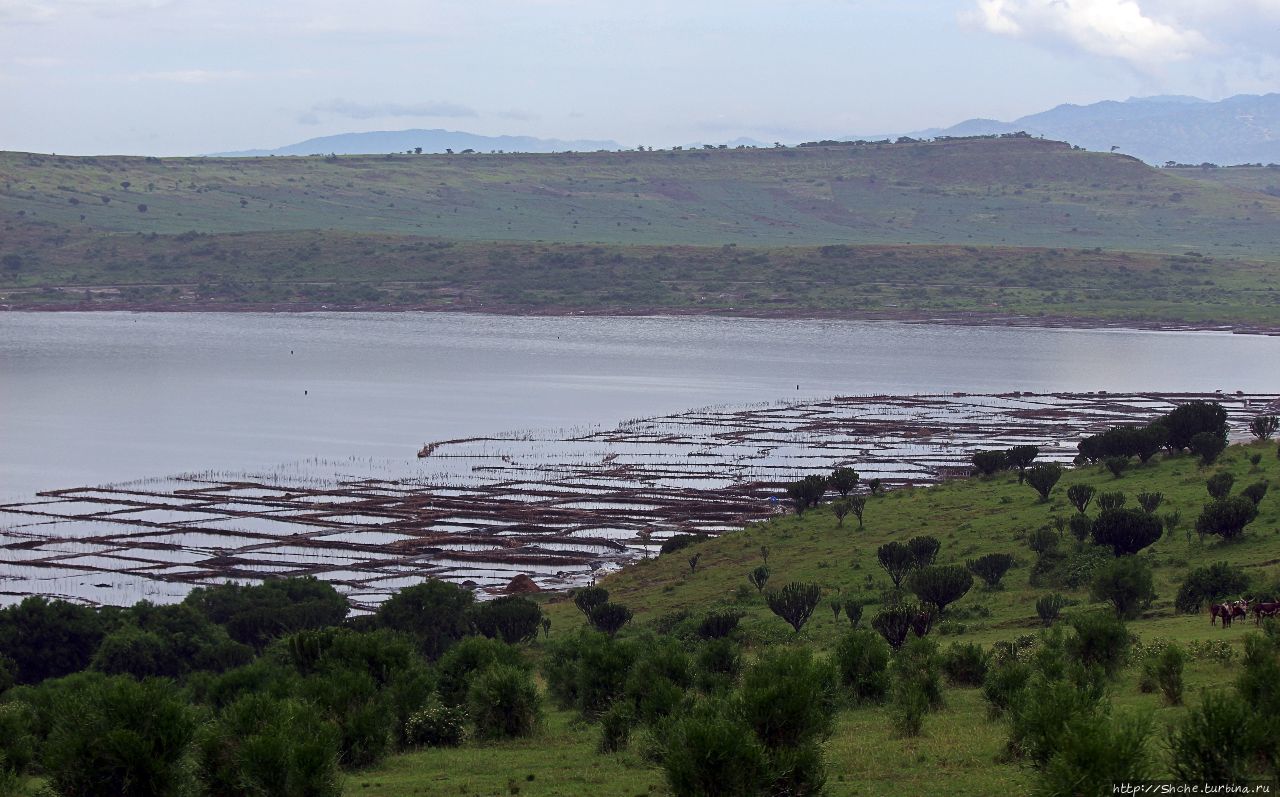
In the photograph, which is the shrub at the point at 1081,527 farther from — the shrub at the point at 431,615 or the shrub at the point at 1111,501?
the shrub at the point at 431,615

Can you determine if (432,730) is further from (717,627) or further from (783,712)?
(717,627)

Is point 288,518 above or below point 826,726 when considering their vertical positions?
below

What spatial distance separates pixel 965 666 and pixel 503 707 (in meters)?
8.89

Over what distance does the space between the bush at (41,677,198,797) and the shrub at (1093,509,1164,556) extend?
101ft

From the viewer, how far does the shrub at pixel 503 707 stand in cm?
2658

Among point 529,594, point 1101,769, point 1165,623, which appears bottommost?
→ point 529,594

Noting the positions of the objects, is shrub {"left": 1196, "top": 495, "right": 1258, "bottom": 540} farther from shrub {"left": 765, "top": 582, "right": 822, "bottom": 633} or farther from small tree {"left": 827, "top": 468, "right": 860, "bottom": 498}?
small tree {"left": 827, "top": 468, "right": 860, "bottom": 498}

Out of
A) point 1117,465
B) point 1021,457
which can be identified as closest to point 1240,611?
point 1117,465

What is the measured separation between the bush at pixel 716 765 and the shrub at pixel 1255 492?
35.5 m

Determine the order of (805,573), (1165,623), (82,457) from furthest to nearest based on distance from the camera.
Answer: (82,457) < (805,573) < (1165,623)

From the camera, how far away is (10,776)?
2139 centimetres

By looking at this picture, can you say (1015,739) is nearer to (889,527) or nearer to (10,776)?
(10,776)

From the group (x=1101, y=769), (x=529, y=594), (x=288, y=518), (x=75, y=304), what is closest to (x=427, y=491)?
(x=288, y=518)

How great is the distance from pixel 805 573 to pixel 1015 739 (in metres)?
28.0
